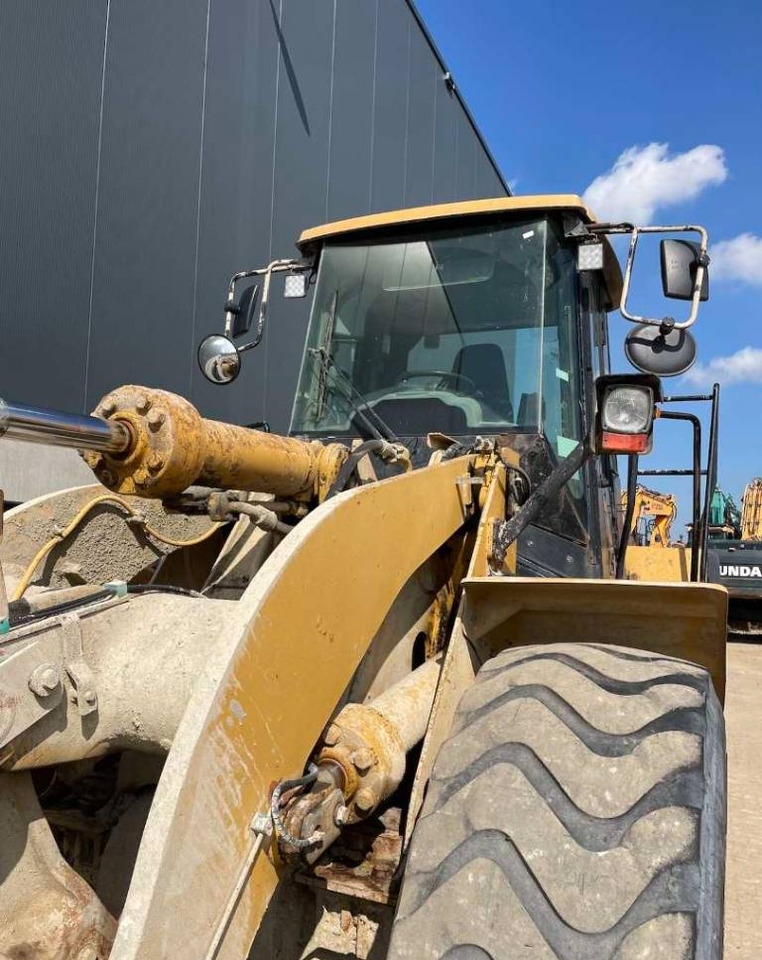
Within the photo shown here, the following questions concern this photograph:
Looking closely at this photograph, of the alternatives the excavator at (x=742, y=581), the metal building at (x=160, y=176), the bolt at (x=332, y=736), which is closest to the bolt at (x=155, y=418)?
the bolt at (x=332, y=736)

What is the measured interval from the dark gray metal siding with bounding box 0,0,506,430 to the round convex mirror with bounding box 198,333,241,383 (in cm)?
367

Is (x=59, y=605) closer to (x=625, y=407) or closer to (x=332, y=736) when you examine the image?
(x=332, y=736)

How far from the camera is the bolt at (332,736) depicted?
1.95 metres

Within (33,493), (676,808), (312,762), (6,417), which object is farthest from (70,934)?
(33,493)

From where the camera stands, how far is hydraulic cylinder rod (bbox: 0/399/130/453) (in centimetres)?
183

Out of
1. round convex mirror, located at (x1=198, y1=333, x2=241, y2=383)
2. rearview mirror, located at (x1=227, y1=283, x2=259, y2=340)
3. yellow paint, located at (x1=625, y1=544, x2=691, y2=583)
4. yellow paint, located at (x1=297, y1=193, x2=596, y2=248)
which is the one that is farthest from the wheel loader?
yellow paint, located at (x1=625, y1=544, x2=691, y2=583)

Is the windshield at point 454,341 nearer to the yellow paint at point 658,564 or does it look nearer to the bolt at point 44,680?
the bolt at point 44,680

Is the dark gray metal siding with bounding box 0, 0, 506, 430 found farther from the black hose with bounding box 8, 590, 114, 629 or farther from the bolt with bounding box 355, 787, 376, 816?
the bolt with bounding box 355, 787, 376, 816

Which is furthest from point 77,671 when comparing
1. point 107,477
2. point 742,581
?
point 742,581

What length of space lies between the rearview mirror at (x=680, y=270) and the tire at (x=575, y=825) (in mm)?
1822

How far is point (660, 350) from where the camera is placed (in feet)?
11.1

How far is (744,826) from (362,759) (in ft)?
13.1

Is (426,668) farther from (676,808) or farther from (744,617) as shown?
(744,617)

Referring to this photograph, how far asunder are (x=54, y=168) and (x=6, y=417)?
628cm
